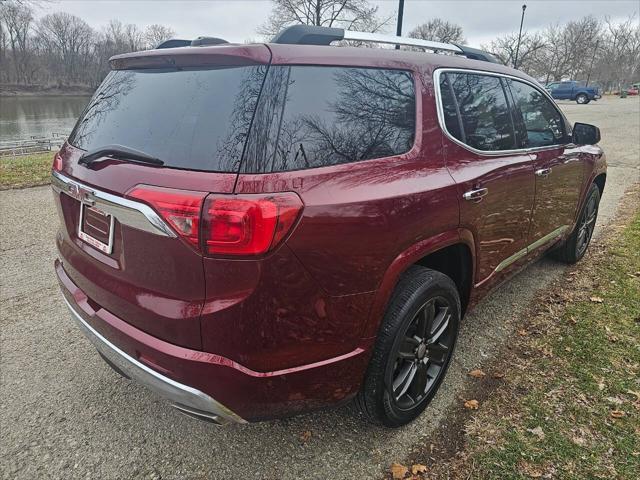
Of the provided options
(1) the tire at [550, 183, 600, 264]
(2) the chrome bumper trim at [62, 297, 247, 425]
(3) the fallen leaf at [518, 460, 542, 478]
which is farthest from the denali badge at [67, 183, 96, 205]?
(1) the tire at [550, 183, 600, 264]

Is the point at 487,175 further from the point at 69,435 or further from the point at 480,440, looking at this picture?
the point at 69,435

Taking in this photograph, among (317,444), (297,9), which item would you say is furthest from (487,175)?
(297,9)

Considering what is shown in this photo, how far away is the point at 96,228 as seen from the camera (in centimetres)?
198

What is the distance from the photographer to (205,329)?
65.4 inches

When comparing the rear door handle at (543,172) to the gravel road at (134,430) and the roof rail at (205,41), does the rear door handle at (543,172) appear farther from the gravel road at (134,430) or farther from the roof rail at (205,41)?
the roof rail at (205,41)

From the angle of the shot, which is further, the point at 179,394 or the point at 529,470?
the point at 529,470

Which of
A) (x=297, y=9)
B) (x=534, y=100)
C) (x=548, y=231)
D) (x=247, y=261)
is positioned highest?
(x=297, y=9)

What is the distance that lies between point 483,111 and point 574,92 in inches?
1846

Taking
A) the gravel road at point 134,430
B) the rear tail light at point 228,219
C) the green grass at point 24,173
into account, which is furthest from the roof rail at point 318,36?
the green grass at point 24,173

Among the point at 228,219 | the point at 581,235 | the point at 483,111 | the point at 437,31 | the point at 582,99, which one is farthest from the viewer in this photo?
the point at 437,31

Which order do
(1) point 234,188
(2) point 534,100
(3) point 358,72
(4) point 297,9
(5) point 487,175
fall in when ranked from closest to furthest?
(1) point 234,188 → (3) point 358,72 → (5) point 487,175 → (2) point 534,100 → (4) point 297,9

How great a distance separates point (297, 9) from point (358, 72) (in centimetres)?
3720

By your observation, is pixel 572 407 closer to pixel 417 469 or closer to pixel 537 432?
pixel 537 432

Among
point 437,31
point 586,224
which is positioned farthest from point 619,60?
point 586,224
